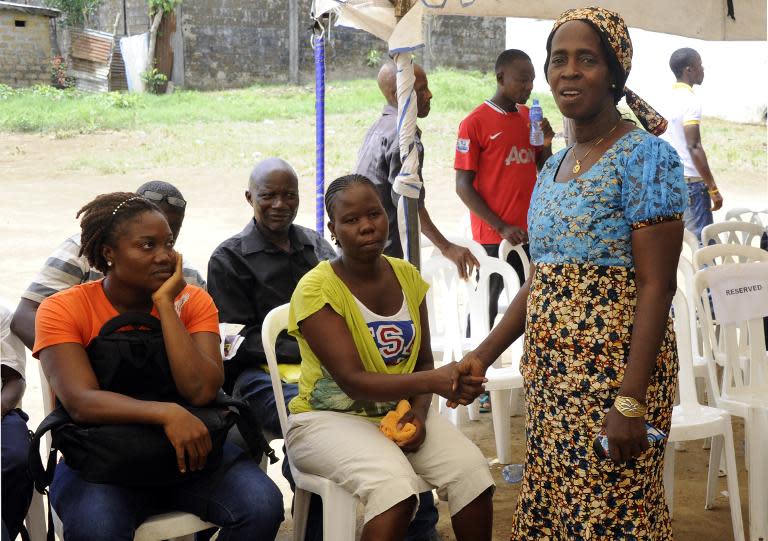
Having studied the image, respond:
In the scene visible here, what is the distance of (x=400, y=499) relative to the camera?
2643mm

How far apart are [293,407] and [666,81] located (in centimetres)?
1864

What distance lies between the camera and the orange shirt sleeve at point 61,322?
2.57 m

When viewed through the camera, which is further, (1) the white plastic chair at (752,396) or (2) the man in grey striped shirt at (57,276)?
(1) the white plastic chair at (752,396)

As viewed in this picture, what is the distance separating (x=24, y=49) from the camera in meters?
20.9

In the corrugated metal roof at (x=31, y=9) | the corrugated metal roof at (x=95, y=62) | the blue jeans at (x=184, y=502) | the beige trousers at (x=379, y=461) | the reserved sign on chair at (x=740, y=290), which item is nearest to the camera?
the blue jeans at (x=184, y=502)

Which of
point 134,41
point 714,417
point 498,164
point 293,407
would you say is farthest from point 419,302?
point 134,41

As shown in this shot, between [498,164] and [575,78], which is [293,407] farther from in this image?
[498,164]

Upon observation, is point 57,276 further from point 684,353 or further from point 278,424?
point 684,353

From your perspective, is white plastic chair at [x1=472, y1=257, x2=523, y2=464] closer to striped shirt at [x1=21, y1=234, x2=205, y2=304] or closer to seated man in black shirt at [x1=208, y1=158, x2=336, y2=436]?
seated man in black shirt at [x1=208, y1=158, x2=336, y2=436]

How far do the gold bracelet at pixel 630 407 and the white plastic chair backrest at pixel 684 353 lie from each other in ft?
4.88

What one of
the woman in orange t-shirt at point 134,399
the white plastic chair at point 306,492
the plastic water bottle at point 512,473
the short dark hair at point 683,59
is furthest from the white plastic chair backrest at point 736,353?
the short dark hair at point 683,59

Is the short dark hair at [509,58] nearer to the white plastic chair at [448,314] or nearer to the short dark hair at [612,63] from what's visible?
the white plastic chair at [448,314]

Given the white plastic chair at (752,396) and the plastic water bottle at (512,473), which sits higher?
the white plastic chair at (752,396)

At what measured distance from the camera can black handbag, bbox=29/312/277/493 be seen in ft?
8.11
